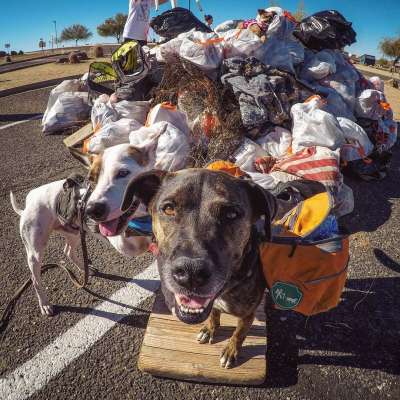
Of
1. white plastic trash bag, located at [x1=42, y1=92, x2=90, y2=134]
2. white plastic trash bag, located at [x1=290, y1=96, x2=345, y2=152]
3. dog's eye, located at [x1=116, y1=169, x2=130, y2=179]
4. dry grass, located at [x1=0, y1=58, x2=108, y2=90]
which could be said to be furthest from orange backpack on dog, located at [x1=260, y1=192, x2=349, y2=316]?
dry grass, located at [x1=0, y1=58, x2=108, y2=90]

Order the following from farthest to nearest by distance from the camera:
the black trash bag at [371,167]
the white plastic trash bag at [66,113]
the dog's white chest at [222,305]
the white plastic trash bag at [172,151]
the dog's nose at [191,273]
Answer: the white plastic trash bag at [66,113] → the black trash bag at [371,167] → the white plastic trash bag at [172,151] → the dog's white chest at [222,305] → the dog's nose at [191,273]

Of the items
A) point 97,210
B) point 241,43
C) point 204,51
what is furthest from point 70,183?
point 241,43

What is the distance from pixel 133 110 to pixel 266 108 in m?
2.30

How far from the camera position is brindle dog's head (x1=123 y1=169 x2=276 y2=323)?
146cm

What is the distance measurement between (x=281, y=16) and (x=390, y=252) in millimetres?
4211

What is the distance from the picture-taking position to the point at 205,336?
2.28 metres

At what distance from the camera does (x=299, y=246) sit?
203 centimetres

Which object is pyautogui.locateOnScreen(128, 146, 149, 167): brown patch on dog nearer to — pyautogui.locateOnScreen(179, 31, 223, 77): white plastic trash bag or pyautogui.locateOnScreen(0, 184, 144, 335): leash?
pyautogui.locateOnScreen(0, 184, 144, 335): leash

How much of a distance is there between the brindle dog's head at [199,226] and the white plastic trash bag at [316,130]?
7.91ft

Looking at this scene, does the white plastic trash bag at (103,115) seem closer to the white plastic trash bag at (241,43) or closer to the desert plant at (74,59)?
the white plastic trash bag at (241,43)

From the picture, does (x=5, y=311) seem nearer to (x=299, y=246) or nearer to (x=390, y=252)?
(x=299, y=246)

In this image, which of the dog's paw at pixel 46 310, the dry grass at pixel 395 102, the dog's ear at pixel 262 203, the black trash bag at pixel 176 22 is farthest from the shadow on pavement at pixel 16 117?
the dry grass at pixel 395 102

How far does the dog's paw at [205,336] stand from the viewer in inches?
89.8

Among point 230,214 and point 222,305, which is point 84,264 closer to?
point 222,305
